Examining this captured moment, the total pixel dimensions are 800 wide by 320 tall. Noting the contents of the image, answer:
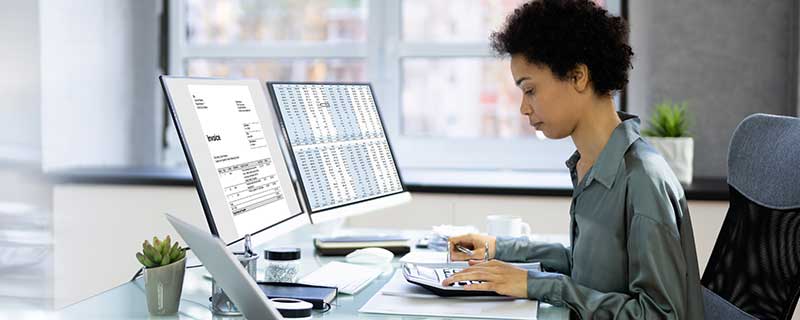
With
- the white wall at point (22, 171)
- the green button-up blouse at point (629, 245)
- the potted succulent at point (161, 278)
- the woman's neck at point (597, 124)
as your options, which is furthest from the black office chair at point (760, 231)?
the white wall at point (22, 171)

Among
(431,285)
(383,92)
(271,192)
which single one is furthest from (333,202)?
(383,92)

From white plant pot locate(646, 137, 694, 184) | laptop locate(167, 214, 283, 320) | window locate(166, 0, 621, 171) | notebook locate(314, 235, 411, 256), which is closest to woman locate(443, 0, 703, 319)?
laptop locate(167, 214, 283, 320)

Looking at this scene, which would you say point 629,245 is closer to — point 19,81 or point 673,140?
point 673,140

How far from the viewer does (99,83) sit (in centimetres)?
342

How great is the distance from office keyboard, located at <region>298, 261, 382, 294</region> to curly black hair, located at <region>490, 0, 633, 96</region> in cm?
51

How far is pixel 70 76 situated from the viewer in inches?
128

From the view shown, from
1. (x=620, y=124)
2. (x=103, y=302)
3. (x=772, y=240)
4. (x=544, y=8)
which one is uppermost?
(x=544, y=8)

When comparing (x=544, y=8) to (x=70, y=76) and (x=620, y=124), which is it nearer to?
(x=620, y=124)

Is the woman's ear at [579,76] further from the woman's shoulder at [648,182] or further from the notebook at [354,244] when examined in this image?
the notebook at [354,244]

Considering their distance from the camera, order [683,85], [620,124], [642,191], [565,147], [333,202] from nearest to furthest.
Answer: [642,191], [620,124], [333,202], [683,85], [565,147]

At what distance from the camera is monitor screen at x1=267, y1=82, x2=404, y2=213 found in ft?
6.12

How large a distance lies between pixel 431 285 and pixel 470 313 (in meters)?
0.13

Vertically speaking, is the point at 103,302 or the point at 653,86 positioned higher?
the point at 653,86

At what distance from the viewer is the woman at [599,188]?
1380 millimetres
